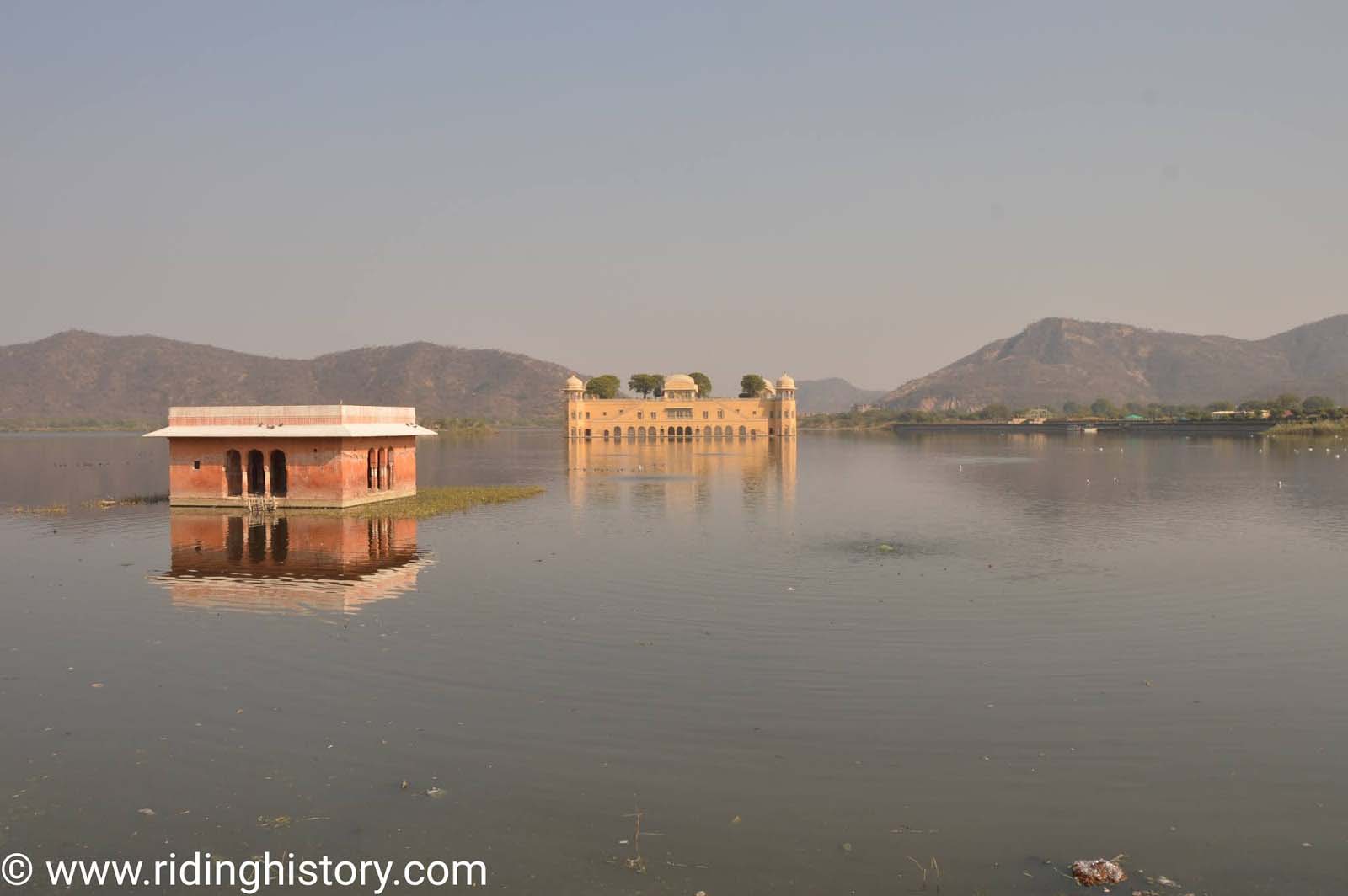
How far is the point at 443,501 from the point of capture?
150ft

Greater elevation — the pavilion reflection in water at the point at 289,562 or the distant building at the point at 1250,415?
the distant building at the point at 1250,415

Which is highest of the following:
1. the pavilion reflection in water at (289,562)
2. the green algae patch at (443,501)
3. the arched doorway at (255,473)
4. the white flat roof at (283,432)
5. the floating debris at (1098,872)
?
the white flat roof at (283,432)

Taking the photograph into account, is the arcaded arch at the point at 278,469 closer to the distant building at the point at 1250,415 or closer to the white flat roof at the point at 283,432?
the white flat roof at the point at 283,432

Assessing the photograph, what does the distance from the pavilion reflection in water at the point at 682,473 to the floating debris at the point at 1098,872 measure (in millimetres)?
36080

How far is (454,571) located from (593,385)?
522 ft

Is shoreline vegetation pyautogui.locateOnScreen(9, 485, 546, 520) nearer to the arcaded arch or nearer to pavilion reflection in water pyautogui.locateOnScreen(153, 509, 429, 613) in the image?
pavilion reflection in water pyautogui.locateOnScreen(153, 509, 429, 613)

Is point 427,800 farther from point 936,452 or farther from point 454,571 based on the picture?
point 936,452

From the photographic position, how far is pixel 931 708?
14773 millimetres

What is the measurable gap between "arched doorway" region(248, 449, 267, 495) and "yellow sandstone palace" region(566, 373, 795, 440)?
113993 millimetres

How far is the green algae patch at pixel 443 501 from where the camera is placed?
41250mm

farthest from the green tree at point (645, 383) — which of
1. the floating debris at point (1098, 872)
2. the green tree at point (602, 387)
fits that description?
the floating debris at point (1098, 872)

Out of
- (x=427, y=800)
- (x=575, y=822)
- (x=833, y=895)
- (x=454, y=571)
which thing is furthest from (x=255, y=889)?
(x=454, y=571)

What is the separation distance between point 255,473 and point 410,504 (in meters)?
7.35

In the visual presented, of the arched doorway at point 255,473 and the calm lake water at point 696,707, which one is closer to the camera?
the calm lake water at point 696,707
